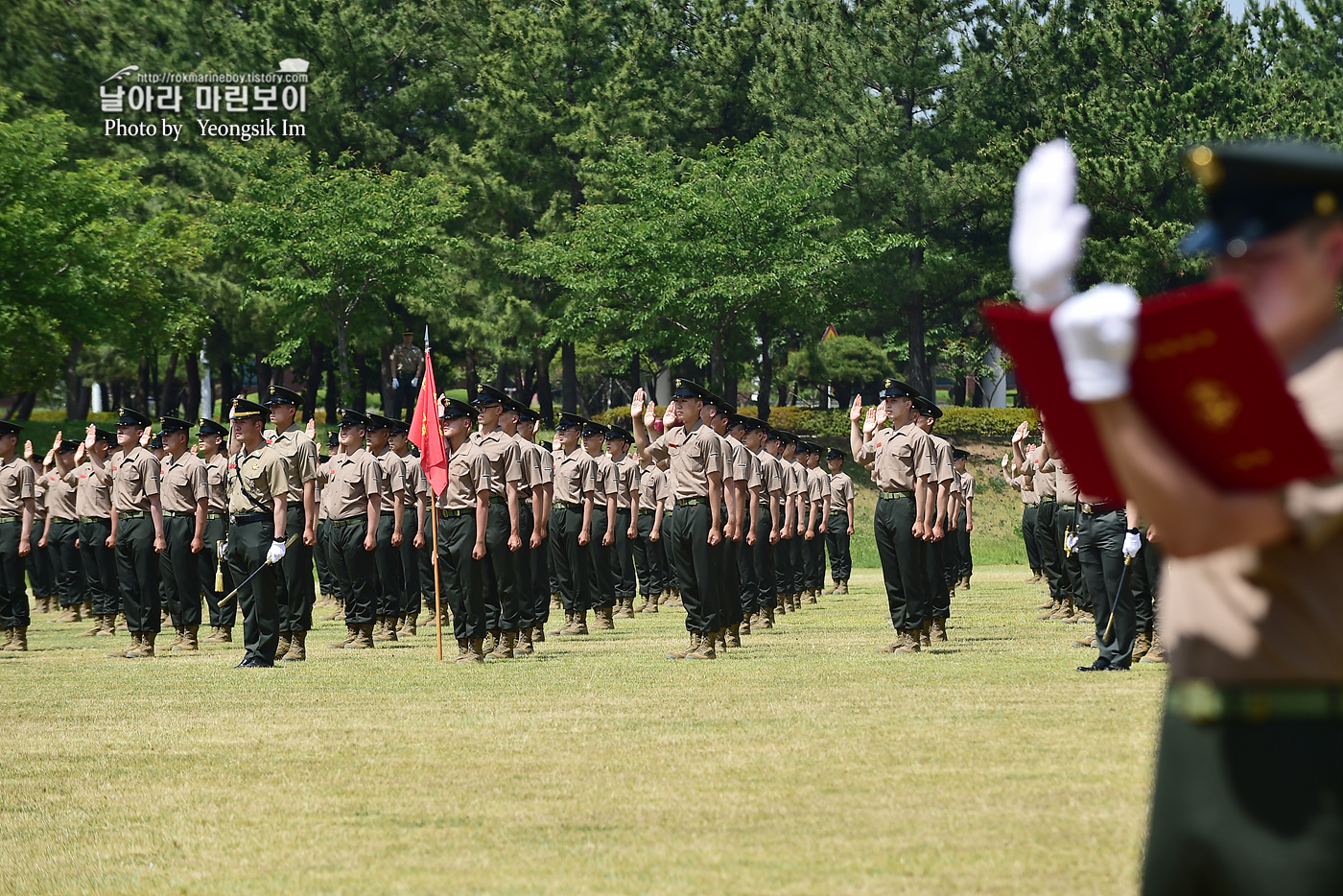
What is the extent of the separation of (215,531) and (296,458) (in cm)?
410

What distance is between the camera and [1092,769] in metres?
8.80

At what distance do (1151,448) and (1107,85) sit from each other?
4791 cm

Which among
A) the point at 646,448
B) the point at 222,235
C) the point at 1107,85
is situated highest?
the point at 1107,85

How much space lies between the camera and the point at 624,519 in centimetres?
2489

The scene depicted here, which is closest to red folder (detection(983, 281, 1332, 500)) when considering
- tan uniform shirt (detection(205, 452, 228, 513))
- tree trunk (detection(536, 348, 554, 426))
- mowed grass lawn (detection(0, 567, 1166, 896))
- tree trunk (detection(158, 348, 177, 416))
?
mowed grass lawn (detection(0, 567, 1166, 896))

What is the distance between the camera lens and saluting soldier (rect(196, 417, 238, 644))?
18.2 meters

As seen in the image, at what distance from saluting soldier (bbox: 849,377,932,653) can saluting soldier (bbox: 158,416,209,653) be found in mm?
6850

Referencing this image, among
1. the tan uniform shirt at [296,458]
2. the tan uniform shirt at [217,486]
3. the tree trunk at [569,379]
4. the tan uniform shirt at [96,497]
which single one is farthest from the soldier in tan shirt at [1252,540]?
the tree trunk at [569,379]

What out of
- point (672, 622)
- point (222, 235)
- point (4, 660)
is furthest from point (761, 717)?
point (222, 235)

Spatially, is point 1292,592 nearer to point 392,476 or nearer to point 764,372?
point 392,476

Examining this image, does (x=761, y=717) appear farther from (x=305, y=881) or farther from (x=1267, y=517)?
(x=1267, y=517)

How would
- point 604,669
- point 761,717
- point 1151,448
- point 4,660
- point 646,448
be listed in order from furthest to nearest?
point 646,448 → point 4,660 → point 604,669 → point 761,717 → point 1151,448

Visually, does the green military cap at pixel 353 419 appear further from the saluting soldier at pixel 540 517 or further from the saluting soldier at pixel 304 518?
the saluting soldier at pixel 304 518

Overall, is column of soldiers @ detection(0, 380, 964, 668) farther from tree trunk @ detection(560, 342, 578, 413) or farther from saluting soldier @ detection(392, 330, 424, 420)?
tree trunk @ detection(560, 342, 578, 413)
